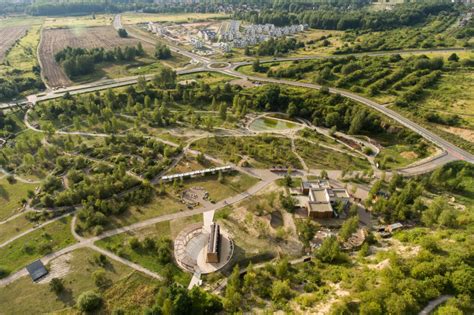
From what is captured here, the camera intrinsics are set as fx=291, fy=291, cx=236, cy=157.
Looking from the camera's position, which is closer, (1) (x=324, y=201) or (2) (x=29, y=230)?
(2) (x=29, y=230)

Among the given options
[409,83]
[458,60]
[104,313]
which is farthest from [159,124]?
[458,60]

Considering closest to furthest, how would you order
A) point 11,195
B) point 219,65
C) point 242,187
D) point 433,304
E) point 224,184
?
point 433,304, point 11,195, point 242,187, point 224,184, point 219,65

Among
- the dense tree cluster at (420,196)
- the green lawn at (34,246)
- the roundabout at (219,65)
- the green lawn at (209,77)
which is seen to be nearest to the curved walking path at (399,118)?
the dense tree cluster at (420,196)

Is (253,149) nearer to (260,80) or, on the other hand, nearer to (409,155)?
(409,155)

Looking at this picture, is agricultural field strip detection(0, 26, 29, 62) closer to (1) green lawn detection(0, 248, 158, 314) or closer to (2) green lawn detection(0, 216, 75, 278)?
(2) green lawn detection(0, 216, 75, 278)

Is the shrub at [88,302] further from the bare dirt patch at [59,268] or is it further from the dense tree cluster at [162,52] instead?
the dense tree cluster at [162,52]

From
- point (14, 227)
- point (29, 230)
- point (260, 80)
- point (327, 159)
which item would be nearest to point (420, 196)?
point (327, 159)

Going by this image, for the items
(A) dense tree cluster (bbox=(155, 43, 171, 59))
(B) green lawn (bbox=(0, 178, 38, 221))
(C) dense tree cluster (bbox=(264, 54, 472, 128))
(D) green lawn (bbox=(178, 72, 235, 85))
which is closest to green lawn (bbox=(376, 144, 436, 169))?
(C) dense tree cluster (bbox=(264, 54, 472, 128))
